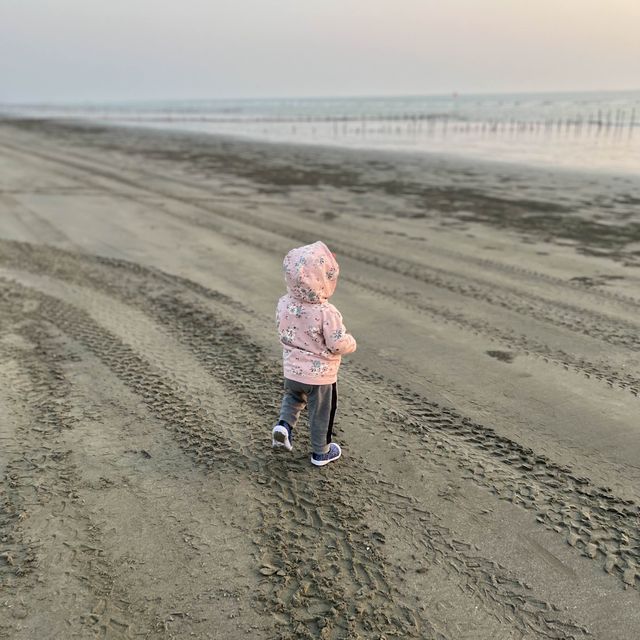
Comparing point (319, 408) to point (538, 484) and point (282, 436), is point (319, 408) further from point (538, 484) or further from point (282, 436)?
point (538, 484)

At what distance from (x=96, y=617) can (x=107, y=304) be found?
4.18m

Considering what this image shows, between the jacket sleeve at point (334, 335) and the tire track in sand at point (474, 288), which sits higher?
the jacket sleeve at point (334, 335)

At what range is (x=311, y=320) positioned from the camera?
3.26m

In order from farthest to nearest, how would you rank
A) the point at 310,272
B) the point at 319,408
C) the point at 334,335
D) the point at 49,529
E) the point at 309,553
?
1. the point at 319,408
2. the point at 334,335
3. the point at 310,272
4. the point at 49,529
5. the point at 309,553

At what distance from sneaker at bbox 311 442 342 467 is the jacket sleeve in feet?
2.09

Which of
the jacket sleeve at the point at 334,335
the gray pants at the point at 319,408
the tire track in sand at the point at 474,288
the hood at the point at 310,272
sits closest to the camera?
the hood at the point at 310,272

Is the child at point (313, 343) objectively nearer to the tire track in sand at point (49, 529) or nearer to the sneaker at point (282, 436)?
the sneaker at point (282, 436)

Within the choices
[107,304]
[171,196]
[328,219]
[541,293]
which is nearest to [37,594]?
[107,304]

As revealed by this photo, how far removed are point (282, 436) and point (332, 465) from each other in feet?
1.14

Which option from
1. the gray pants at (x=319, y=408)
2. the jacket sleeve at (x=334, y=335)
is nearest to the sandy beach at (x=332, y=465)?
the gray pants at (x=319, y=408)

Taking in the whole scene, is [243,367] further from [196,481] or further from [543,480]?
[543,480]

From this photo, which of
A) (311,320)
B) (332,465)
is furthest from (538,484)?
(311,320)

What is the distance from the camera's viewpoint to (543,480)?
3.24m

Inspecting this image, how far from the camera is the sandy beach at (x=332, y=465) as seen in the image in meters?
2.44
